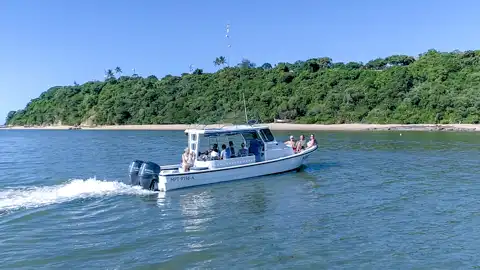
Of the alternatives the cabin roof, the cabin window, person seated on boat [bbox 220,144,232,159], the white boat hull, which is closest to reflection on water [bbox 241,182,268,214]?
the white boat hull

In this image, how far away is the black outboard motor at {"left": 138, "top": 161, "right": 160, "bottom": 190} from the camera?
65.1ft

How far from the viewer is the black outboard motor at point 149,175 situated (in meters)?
19.8

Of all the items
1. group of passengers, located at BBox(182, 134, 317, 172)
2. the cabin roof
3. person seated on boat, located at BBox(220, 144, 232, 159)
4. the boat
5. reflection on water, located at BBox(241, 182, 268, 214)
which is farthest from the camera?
person seated on boat, located at BBox(220, 144, 232, 159)

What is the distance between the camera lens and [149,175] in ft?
65.2

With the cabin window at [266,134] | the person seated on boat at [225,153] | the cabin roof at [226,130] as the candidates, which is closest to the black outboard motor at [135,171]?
the cabin roof at [226,130]

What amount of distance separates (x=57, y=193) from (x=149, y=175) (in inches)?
149

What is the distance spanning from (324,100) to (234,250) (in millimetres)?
81757

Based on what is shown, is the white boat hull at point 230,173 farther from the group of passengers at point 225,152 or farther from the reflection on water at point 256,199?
the reflection on water at point 256,199

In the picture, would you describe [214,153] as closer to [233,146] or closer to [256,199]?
[233,146]

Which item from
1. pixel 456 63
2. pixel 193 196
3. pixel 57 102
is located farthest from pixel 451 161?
pixel 57 102

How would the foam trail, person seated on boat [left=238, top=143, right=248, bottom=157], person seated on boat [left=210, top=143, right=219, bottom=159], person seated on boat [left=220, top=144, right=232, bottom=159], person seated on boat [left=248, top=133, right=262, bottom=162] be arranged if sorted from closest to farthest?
the foam trail, person seated on boat [left=210, top=143, right=219, bottom=159], person seated on boat [left=220, top=144, right=232, bottom=159], person seated on boat [left=238, top=143, right=248, bottom=157], person seated on boat [left=248, top=133, right=262, bottom=162]

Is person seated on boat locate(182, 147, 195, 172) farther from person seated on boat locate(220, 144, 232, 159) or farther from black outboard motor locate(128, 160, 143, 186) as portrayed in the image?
black outboard motor locate(128, 160, 143, 186)

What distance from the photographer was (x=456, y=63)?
8931cm

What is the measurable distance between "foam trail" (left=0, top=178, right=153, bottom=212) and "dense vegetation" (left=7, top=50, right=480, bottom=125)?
39.0 meters
